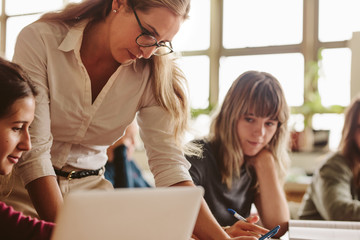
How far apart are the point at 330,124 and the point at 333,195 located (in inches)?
103

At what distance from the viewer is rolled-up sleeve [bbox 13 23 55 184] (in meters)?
1.11

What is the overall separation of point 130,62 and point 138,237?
0.73 metres

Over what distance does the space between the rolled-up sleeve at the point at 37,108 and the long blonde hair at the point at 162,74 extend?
0.39 ft

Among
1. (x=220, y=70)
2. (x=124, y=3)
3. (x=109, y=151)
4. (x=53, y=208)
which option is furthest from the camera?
(x=220, y=70)

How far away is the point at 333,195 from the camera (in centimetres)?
187

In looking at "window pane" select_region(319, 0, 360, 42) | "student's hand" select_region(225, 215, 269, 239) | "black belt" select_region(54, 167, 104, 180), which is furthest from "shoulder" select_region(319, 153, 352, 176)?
"window pane" select_region(319, 0, 360, 42)

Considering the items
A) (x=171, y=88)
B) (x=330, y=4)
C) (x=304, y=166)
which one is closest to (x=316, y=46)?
(x=330, y=4)

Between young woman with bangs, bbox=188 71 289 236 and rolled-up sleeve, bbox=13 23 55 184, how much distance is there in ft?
2.18

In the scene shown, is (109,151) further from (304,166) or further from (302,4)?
(302,4)

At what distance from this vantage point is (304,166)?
431 centimetres

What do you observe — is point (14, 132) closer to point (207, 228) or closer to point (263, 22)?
point (207, 228)

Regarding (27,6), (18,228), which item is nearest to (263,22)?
(27,6)

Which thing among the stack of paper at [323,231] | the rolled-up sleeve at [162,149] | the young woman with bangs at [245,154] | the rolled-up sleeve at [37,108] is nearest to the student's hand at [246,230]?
the stack of paper at [323,231]

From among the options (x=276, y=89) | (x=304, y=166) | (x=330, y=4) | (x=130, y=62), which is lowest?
(x=304, y=166)
